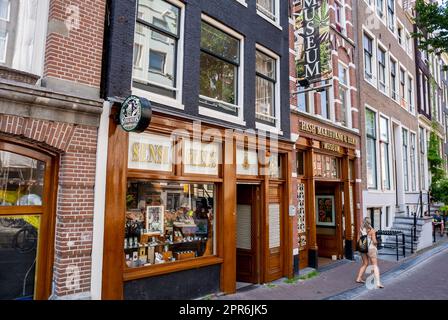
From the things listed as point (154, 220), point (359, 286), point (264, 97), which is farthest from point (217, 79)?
point (359, 286)

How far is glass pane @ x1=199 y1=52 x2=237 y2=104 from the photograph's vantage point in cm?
793

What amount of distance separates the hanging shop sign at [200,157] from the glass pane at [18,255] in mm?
3021

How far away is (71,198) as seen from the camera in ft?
17.3

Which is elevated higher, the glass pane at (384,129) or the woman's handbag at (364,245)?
the glass pane at (384,129)

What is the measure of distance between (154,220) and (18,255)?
7.71 feet

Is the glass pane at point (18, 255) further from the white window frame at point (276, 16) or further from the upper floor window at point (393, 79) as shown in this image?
the upper floor window at point (393, 79)

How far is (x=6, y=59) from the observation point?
515 centimetres

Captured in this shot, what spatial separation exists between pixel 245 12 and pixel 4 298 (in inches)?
318

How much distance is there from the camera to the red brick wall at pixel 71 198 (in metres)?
5.13

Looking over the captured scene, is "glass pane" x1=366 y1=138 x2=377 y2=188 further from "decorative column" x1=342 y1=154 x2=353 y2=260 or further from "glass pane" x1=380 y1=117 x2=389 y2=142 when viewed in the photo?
"decorative column" x1=342 y1=154 x2=353 y2=260

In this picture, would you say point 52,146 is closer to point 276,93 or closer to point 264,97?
point 264,97

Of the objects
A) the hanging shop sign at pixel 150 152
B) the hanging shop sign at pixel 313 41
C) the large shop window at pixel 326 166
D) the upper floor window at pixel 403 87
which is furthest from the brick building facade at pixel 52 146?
the upper floor window at pixel 403 87
